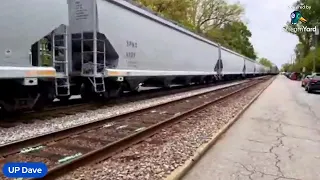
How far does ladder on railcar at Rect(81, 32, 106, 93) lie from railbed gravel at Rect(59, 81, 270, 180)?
382 cm

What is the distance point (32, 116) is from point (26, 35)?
2.44m

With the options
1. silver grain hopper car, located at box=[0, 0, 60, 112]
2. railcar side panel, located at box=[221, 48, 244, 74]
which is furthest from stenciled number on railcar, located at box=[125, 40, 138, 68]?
railcar side panel, located at box=[221, 48, 244, 74]

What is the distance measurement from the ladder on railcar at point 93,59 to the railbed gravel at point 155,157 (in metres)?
3.82

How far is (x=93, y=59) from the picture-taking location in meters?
11.3

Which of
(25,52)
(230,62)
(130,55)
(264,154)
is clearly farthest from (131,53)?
(230,62)

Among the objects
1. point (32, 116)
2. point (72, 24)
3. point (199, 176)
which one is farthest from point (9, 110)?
point (199, 176)

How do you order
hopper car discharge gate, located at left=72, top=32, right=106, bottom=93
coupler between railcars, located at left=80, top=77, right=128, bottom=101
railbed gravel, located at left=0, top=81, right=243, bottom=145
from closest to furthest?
railbed gravel, located at left=0, top=81, right=243, bottom=145, hopper car discharge gate, located at left=72, top=32, right=106, bottom=93, coupler between railcars, located at left=80, top=77, right=128, bottom=101

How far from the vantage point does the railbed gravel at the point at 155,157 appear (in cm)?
468

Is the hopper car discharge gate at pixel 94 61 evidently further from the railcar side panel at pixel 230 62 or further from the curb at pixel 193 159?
the railcar side panel at pixel 230 62

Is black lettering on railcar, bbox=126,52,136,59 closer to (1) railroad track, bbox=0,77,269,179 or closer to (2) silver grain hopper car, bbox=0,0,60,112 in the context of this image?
(2) silver grain hopper car, bbox=0,0,60,112

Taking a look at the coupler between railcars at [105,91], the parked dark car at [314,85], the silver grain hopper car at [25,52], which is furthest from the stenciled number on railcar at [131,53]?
the parked dark car at [314,85]

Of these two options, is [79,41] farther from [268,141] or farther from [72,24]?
[268,141]

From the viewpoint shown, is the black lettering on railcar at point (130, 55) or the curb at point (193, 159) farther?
the black lettering on railcar at point (130, 55)

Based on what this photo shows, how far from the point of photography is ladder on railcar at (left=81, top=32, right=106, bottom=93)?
11227 millimetres
